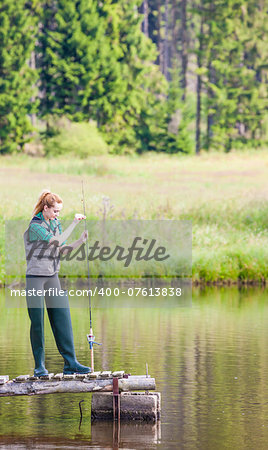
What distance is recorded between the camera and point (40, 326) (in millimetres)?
12336

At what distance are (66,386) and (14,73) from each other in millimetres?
46496

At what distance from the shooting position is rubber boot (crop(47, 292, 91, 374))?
12.3 m

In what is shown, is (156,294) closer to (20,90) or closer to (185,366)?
(185,366)

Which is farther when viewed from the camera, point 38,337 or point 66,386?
point 38,337

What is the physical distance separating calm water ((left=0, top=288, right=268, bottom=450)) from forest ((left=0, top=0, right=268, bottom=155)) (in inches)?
1315

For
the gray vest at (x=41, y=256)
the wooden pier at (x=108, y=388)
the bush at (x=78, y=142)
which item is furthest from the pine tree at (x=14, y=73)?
the wooden pier at (x=108, y=388)

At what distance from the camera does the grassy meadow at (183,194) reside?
3078cm

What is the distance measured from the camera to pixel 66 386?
39.9 feet

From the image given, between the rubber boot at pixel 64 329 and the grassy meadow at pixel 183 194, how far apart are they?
1011 cm

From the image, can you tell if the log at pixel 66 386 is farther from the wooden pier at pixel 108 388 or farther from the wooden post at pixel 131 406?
the wooden post at pixel 131 406

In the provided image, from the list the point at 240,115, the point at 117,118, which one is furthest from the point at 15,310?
the point at 240,115

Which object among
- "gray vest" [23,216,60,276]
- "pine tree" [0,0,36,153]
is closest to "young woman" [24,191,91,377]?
"gray vest" [23,216,60,276]

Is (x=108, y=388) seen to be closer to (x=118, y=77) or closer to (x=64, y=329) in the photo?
(x=64, y=329)

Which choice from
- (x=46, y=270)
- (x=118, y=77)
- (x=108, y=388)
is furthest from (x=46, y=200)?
(x=118, y=77)
